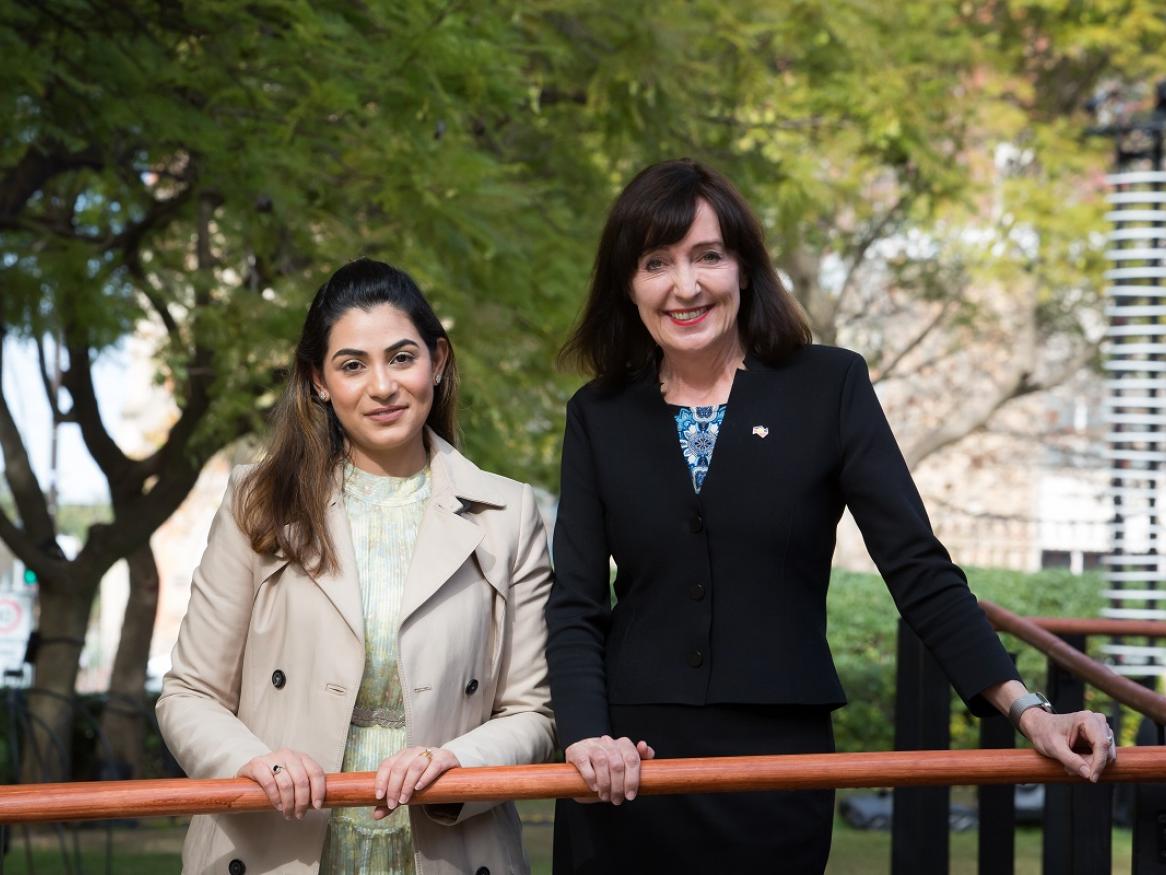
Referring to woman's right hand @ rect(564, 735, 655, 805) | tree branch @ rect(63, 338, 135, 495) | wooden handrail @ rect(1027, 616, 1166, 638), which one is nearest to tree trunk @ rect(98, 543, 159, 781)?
tree branch @ rect(63, 338, 135, 495)

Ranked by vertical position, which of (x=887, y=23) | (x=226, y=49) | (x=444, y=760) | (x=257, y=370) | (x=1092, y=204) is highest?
(x=1092, y=204)

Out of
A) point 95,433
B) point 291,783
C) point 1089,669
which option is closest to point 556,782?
point 291,783

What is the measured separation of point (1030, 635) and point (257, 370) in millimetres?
5437

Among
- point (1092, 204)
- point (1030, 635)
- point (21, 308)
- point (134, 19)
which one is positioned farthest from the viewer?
point (1092, 204)

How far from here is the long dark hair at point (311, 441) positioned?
2934 mm

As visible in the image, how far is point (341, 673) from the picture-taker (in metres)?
2.86

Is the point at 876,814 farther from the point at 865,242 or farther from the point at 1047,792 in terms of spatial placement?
the point at 865,242

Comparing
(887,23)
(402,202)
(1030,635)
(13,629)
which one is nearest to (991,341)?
(887,23)

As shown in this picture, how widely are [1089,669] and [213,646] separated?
1782 millimetres

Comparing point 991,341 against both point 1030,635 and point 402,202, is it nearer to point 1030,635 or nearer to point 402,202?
point 402,202

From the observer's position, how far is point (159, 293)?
8.74 m

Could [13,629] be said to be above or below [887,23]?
below

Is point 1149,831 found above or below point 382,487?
below

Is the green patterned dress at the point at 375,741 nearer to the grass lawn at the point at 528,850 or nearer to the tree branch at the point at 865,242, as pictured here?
the grass lawn at the point at 528,850
